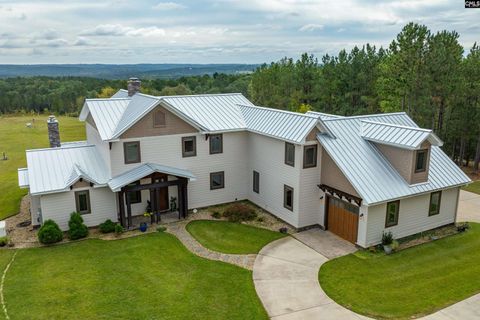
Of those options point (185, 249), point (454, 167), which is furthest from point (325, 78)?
point (185, 249)

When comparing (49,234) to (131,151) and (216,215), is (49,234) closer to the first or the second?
(131,151)

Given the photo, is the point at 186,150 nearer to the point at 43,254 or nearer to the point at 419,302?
the point at 43,254

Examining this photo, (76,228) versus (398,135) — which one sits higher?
(398,135)

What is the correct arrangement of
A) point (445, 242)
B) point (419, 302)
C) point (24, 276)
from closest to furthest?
1. point (419, 302)
2. point (24, 276)
3. point (445, 242)

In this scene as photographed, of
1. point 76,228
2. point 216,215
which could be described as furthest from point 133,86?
point 76,228

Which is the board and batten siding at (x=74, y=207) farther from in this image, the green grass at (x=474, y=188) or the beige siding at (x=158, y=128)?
the green grass at (x=474, y=188)

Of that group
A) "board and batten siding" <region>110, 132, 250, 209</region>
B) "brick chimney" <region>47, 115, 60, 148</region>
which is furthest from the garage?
"brick chimney" <region>47, 115, 60, 148</region>

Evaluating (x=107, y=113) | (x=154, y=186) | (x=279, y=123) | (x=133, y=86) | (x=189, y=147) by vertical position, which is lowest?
(x=154, y=186)
